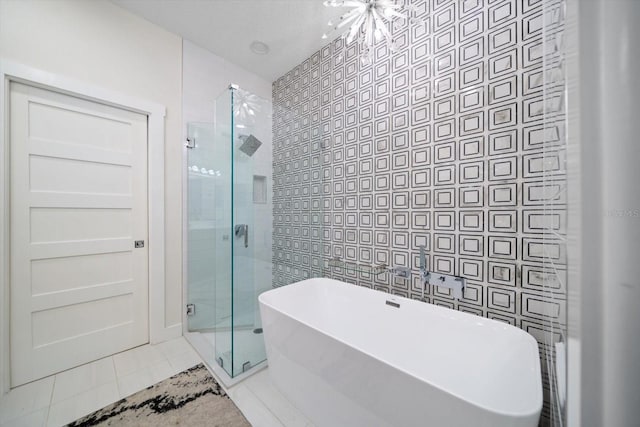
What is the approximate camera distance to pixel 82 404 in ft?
4.91

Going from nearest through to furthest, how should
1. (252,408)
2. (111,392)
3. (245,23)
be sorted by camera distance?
(252,408)
(111,392)
(245,23)

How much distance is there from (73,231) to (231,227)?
124 cm

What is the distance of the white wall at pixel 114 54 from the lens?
1623mm

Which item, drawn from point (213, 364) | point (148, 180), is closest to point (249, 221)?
point (148, 180)

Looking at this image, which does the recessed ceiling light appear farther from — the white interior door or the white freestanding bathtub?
the white freestanding bathtub

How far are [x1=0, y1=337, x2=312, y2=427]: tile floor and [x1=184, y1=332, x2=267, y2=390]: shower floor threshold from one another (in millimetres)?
41

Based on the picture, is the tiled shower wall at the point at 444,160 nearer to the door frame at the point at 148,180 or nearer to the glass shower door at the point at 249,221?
the glass shower door at the point at 249,221

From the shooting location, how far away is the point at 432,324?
1.39m

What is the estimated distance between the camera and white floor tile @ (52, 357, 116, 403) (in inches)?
62.7

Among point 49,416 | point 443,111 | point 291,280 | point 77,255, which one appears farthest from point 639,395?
point 77,255

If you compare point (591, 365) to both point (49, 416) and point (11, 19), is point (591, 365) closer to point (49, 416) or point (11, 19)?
point (49, 416)

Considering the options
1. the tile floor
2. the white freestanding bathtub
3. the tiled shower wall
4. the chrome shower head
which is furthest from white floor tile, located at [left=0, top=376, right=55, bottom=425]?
the chrome shower head

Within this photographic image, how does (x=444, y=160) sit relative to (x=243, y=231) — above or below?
above

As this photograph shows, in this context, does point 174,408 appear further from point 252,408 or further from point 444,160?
point 444,160
